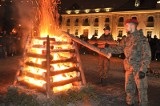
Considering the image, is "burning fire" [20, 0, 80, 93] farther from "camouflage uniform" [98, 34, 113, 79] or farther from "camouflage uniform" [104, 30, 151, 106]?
"camouflage uniform" [98, 34, 113, 79]

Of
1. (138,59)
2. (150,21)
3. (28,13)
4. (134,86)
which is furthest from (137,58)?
(150,21)

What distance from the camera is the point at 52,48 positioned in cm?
660

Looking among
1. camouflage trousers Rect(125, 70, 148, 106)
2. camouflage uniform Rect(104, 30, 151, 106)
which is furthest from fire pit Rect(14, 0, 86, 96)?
camouflage uniform Rect(104, 30, 151, 106)

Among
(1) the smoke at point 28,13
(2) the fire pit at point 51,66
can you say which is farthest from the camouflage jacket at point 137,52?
(1) the smoke at point 28,13

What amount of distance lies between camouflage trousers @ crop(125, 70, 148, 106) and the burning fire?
1534 millimetres

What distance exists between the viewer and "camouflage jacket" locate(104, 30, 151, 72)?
19.3ft

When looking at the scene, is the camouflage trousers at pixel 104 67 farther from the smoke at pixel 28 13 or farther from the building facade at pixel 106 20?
the building facade at pixel 106 20

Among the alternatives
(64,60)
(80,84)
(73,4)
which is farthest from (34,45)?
(73,4)

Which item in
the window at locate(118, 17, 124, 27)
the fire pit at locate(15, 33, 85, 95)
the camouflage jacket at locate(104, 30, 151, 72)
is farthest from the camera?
the window at locate(118, 17, 124, 27)

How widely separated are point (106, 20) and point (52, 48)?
5237 cm

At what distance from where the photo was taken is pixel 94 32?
61.6 m

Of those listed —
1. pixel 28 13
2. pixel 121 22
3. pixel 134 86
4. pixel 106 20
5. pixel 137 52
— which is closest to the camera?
pixel 137 52

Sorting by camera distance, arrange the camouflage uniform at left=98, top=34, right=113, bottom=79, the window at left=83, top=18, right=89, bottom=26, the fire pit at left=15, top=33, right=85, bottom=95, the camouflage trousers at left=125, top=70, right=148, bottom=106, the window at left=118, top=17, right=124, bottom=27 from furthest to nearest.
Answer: the window at left=83, top=18, right=89, bottom=26 < the window at left=118, top=17, right=124, bottom=27 < the camouflage uniform at left=98, top=34, right=113, bottom=79 < the fire pit at left=15, top=33, right=85, bottom=95 < the camouflage trousers at left=125, top=70, right=148, bottom=106

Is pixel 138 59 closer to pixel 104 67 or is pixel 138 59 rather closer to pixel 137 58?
pixel 137 58
